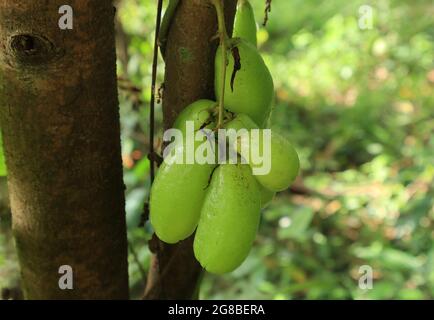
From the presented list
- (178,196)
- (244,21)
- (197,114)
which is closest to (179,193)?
(178,196)

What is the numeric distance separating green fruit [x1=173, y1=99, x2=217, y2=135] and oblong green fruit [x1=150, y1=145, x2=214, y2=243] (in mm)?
40

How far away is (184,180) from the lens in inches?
26.1

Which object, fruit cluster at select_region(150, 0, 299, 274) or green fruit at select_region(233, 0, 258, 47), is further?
green fruit at select_region(233, 0, 258, 47)

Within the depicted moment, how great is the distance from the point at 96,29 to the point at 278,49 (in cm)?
323

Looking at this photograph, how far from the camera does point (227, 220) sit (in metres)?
0.64

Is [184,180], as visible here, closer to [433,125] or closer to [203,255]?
[203,255]

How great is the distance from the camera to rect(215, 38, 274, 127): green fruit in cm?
71

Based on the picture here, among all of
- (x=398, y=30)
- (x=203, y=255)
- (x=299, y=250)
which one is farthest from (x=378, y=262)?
(x=203, y=255)

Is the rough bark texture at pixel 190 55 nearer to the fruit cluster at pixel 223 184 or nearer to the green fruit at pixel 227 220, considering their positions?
the fruit cluster at pixel 223 184

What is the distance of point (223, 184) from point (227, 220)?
0.04 metres

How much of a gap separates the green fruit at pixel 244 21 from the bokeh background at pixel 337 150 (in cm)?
52

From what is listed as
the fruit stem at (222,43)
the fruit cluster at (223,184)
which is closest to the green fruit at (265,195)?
the fruit cluster at (223,184)

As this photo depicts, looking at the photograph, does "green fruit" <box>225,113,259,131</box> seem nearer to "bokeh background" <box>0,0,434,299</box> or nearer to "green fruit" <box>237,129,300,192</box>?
"green fruit" <box>237,129,300,192</box>

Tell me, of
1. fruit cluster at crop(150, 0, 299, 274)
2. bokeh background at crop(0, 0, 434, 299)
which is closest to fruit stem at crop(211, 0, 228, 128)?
fruit cluster at crop(150, 0, 299, 274)
